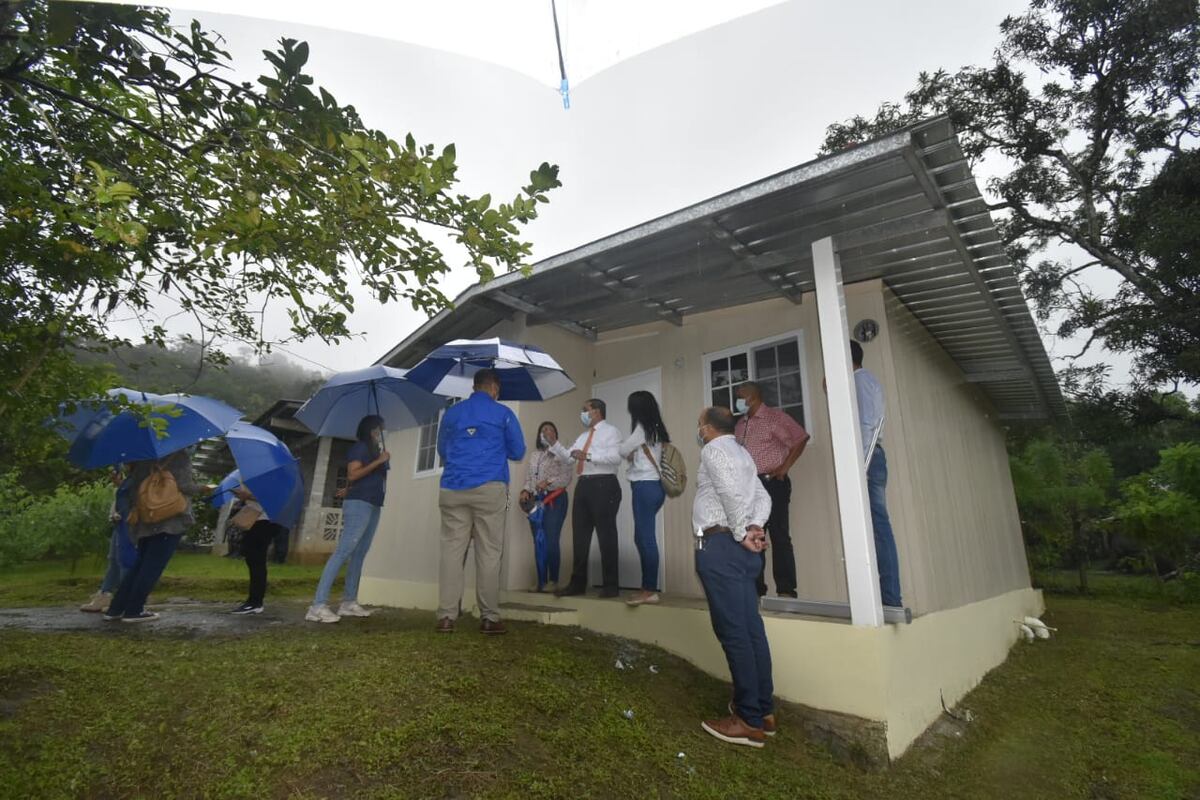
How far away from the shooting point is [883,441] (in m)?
4.68

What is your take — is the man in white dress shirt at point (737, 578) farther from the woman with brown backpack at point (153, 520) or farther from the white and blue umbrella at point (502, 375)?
the woman with brown backpack at point (153, 520)

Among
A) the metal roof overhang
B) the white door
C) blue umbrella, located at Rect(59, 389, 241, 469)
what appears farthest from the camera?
the white door

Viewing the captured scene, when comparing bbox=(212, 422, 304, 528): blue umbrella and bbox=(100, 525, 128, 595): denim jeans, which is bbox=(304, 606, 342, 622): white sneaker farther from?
bbox=(100, 525, 128, 595): denim jeans

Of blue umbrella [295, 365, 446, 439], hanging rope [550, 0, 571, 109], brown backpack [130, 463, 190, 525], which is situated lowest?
brown backpack [130, 463, 190, 525]

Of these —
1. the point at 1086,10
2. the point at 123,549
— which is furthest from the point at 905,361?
the point at 1086,10

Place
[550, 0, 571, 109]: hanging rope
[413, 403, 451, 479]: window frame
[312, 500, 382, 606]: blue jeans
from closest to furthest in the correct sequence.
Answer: [550, 0, 571, 109]: hanging rope < [312, 500, 382, 606]: blue jeans < [413, 403, 451, 479]: window frame

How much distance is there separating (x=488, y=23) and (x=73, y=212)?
1.53 m

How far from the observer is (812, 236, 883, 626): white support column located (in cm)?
329

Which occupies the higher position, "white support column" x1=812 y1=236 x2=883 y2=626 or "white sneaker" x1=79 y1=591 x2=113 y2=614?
"white support column" x1=812 y1=236 x2=883 y2=626

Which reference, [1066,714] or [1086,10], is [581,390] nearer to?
[1066,714]

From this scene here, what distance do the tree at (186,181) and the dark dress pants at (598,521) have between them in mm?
2656

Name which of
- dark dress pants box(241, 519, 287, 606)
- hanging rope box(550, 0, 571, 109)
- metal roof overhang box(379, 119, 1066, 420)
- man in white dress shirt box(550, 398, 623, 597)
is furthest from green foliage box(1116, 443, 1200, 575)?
dark dress pants box(241, 519, 287, 606)

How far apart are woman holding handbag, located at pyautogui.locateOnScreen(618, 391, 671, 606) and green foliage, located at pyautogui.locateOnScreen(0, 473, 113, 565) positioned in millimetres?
10072

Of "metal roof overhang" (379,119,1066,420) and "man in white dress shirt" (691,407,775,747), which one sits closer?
"man in white dress shirt" (691,407,775,747)
